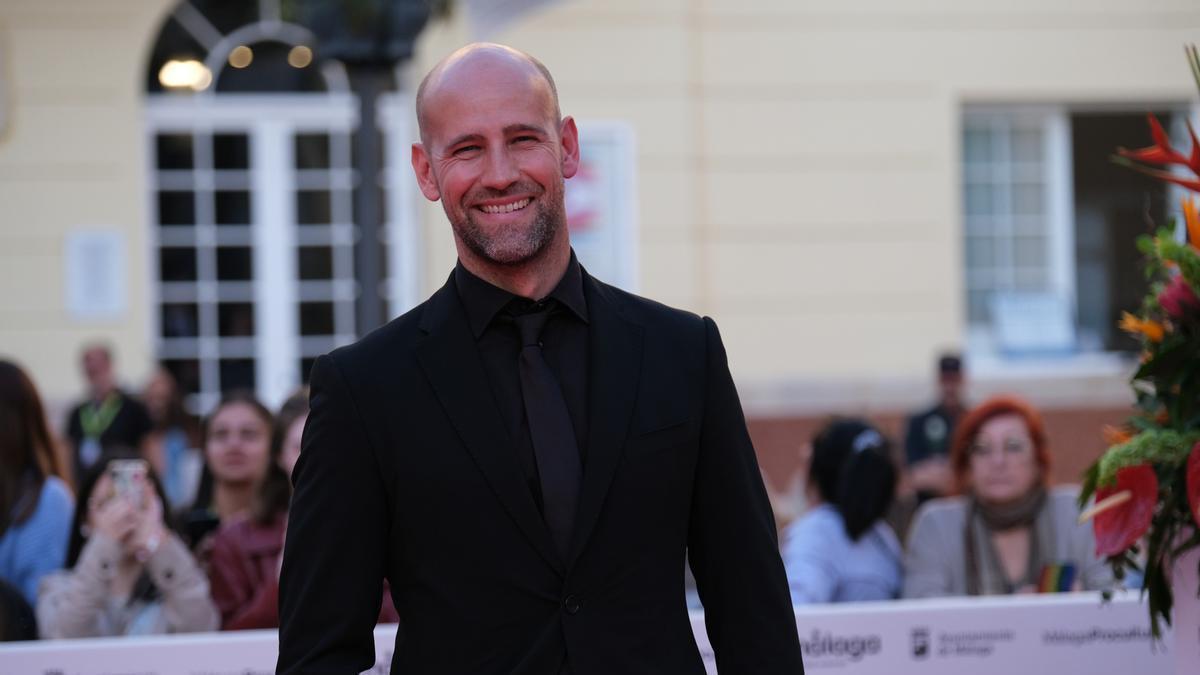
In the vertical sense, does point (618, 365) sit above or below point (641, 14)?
below

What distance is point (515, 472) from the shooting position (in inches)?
91.3

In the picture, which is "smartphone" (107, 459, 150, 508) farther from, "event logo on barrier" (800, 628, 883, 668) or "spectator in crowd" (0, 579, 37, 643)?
"event logo on barrier" (800, 628, 883, 668)

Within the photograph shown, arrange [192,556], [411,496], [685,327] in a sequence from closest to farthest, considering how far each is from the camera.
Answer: [411,496] < [685,327] < [192,556]

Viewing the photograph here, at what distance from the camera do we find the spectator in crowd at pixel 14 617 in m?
4.61

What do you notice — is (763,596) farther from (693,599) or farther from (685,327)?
(693,599)

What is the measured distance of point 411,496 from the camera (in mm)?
2334

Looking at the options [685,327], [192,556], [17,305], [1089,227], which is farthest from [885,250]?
[685,327]

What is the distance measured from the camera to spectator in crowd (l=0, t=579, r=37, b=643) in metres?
4.61

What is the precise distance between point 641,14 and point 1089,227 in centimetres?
379

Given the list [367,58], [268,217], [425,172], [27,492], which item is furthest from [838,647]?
[268,217]

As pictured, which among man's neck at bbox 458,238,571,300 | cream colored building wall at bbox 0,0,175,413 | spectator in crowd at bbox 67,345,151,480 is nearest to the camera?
man's neck at bbox 458,238,571,300

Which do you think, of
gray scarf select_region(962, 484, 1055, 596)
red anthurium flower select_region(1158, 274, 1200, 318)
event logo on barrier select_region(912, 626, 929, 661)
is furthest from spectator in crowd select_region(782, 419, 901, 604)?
red anthurium flower select_region(1158, 274, 1200, 318)

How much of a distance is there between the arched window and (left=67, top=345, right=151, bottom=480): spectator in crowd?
1312 millimetres

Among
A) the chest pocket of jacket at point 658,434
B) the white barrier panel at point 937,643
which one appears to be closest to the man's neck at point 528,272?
the chest pocket of jacket at point 658,434
